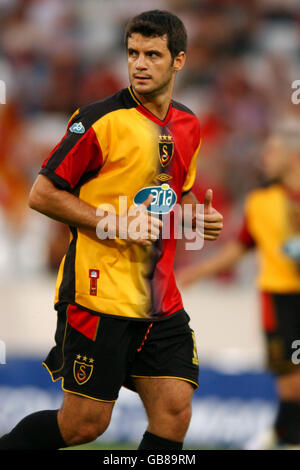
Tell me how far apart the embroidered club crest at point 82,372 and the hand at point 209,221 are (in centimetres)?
76

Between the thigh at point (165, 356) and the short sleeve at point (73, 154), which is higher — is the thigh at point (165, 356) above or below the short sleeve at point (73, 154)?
below

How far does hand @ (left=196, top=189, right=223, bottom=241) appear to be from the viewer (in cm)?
375

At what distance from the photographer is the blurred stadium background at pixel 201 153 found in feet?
22.4

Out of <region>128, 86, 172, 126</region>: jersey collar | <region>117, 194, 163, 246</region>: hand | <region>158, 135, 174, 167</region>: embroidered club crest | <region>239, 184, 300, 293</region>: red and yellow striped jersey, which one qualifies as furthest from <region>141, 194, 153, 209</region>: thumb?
<region>239, 184, 300, 293</region>: red and yellow striped jersey

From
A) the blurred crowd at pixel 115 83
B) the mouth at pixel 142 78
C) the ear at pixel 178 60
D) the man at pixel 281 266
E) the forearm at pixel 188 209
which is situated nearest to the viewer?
the mouth at pixel 142 78

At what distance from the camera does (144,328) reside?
3709mm

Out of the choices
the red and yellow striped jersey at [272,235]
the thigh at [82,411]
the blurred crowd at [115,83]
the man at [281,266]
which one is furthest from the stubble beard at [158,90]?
the blurred crowd at [115,83]

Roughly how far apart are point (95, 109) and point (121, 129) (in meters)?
0.14

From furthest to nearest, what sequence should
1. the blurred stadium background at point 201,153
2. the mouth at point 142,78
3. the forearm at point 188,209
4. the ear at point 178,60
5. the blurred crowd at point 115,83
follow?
the blurred crowd at point 115,83 → the blurred stadium background at point 201,153 → the forearm at point 188,209 → the ear at point 178,60 → the mouth at point 142,78

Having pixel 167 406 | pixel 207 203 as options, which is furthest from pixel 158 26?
pixel 167 406

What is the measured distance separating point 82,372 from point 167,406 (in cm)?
39

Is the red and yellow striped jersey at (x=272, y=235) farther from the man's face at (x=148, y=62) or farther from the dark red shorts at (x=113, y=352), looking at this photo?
the man's face at (x=148, y=62)

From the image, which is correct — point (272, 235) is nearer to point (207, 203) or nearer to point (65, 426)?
point (207, 203)

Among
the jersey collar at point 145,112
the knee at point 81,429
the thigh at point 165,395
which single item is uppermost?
the jersey collar at point 145,112
